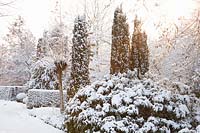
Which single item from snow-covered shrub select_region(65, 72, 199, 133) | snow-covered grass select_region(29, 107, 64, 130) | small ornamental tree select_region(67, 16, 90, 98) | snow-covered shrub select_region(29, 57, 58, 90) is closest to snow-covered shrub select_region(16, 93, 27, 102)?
snow-covered shrub select_region(29, 57, 58, 90)

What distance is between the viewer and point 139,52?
20.0 meters

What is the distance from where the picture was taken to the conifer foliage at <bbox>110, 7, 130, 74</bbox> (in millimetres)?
19641

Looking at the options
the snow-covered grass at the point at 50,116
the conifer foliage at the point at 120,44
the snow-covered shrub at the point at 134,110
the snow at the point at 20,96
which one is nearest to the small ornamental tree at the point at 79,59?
the snow-covered grass at the point at 50,116

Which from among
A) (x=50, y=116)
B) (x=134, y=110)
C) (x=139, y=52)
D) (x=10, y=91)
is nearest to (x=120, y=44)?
(x=139, y=52)

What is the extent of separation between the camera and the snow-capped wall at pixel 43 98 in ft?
70.7

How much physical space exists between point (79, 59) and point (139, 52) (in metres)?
3.60

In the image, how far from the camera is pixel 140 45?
20.1 metres

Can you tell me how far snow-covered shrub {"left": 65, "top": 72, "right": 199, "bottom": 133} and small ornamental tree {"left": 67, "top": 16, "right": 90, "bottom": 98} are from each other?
7562mm

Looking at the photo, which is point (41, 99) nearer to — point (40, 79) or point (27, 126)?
point (40, 79)

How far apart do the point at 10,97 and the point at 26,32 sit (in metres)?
10.5

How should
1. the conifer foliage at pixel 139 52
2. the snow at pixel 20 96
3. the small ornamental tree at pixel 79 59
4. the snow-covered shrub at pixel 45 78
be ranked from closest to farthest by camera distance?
1. the small ornamental tree at pixel 79 59
2. the conifer foliage at pixel 139 52
3. the snow-covered shrub at pixel 45 78
4. the snow at pixel 20 96

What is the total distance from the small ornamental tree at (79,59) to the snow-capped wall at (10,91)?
11.7m

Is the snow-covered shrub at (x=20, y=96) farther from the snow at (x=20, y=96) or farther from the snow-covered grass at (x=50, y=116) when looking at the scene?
the snow-covered grass at (x=50, y=116)

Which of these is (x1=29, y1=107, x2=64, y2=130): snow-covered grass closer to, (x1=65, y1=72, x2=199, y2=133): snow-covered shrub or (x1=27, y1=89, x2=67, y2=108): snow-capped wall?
(x1=27, y1=89, x2=67, y2=108): snow-capped wall
